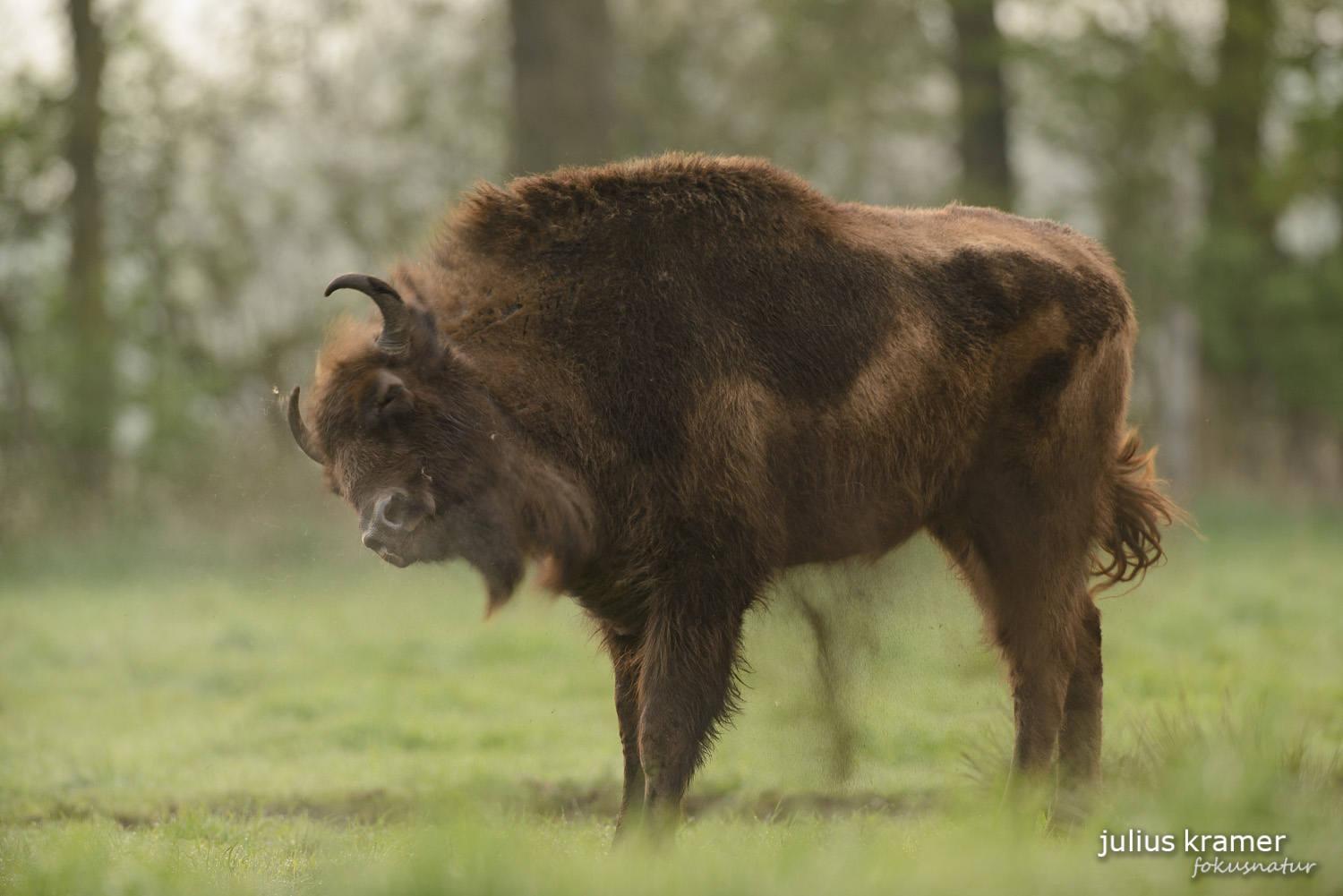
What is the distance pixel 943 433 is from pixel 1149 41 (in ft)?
44.8

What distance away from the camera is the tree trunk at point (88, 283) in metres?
14.7

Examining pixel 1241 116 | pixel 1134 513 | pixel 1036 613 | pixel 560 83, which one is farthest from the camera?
pixel 1241 116

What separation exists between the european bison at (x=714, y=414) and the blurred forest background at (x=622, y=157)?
968cm

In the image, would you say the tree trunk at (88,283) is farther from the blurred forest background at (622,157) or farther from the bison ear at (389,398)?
the bison ear at (389,398)

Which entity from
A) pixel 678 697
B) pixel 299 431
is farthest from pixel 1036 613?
pixel 299 431

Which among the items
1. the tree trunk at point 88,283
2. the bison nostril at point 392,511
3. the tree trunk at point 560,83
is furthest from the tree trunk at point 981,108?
the bison nostril at point 392,511

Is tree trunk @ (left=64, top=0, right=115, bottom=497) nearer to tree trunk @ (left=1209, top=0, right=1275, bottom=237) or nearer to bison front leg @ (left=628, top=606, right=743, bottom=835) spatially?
bison front leg @ (left=628, top=606, right=743, bottom=835)

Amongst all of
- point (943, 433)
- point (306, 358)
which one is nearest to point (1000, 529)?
point (943, 433)

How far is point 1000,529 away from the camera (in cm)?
527

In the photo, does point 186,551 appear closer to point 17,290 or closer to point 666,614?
point 17,290

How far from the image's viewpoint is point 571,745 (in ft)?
23.4

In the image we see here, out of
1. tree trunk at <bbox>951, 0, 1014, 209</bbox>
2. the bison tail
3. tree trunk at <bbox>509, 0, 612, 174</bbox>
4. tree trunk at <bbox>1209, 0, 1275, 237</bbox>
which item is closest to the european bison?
the bison tail

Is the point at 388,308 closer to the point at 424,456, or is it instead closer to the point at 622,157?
the point at 424,456

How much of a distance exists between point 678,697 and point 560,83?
313 inches
